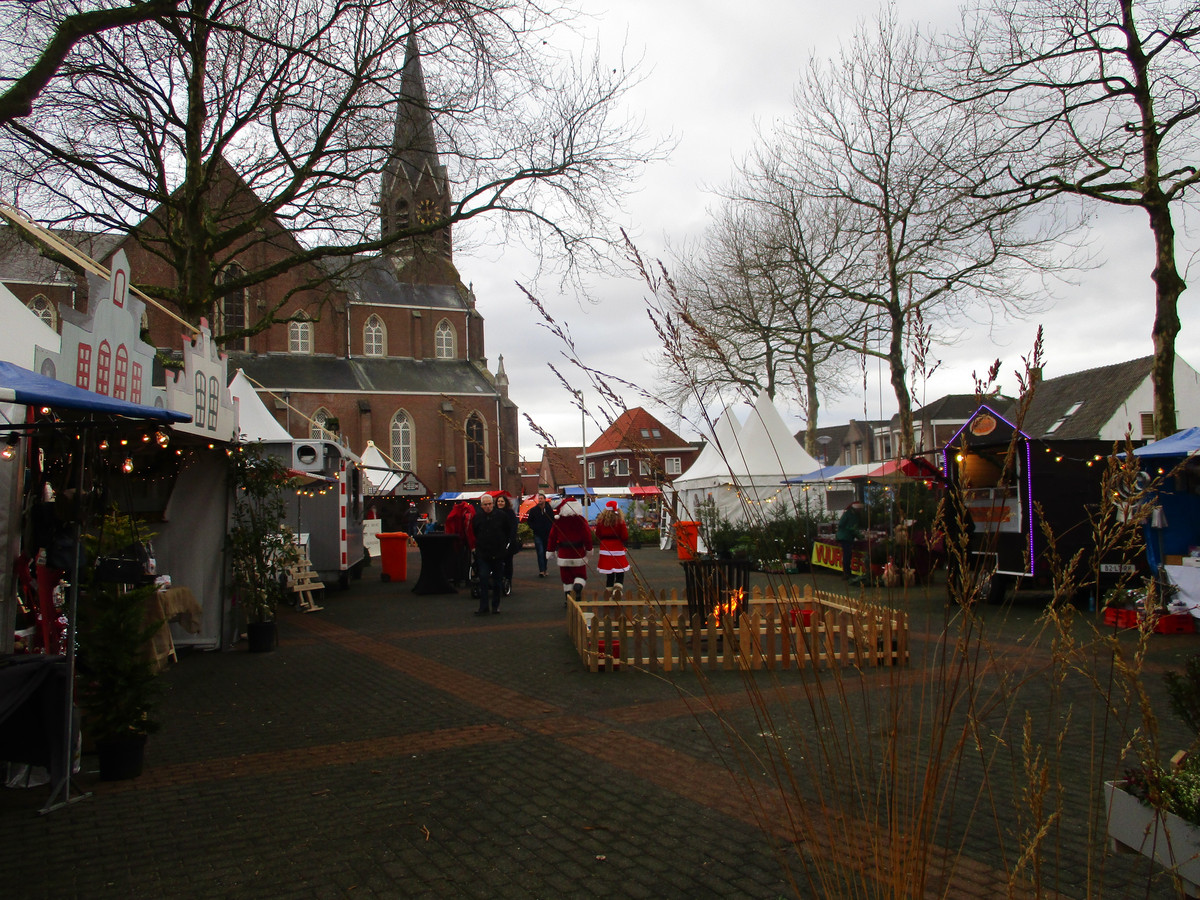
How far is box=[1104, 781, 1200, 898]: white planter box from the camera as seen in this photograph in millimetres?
2705

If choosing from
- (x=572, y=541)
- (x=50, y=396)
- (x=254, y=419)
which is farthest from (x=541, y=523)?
(x=50, y=396)

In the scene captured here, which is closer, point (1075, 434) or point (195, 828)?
point (195, 828)

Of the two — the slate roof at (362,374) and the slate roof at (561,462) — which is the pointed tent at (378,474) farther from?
the slate roof at (561,462)

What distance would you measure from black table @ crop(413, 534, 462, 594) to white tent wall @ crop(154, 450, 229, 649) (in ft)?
21.7

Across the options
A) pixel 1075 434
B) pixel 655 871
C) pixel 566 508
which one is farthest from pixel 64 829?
pixel 1075 434

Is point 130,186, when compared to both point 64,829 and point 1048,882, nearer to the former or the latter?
point 64,829

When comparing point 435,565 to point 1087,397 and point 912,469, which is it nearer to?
point 912,469

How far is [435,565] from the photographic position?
56.4 ft

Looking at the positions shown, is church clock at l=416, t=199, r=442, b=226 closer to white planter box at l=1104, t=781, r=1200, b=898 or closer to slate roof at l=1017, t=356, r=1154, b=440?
white planter box at l=1104, t=781, r=1200, b=898

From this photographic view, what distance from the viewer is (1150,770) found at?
2203 mm

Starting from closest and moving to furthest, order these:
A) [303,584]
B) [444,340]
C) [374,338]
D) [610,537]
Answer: [610,537]
[303,584]
[374,338]
[444,340]

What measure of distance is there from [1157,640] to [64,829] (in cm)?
1015

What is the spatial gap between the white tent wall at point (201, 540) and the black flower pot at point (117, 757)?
5038 millimetres

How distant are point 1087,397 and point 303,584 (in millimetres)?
40868
